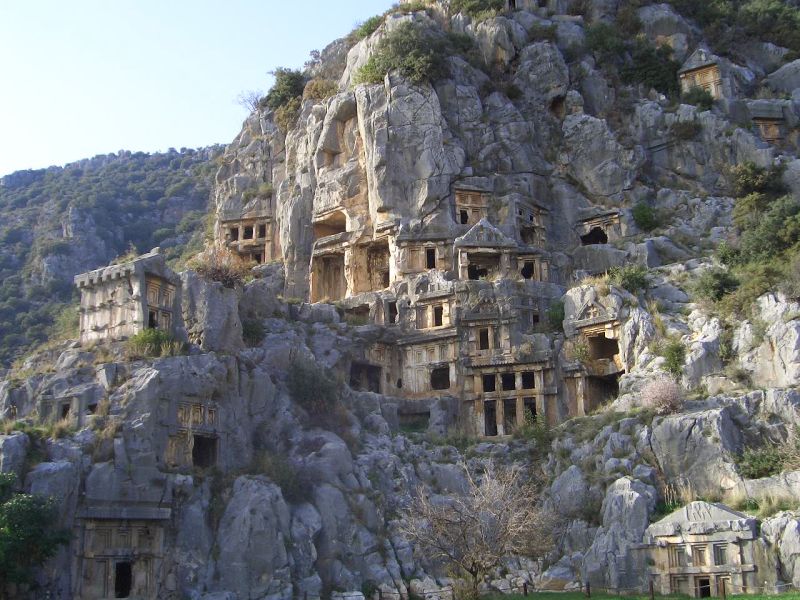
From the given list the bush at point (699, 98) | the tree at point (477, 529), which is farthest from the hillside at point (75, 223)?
the bush at point (699, 98)

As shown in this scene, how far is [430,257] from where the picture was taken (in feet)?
186

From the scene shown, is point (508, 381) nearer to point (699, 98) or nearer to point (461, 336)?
point (461, 336)

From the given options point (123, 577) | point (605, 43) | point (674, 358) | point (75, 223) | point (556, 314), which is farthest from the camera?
point (75, 223)

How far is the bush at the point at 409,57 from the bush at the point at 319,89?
497 cm

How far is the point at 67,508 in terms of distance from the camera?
108 ft

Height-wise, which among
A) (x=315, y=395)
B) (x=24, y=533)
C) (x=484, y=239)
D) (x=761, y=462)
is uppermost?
(x=484, y=239)

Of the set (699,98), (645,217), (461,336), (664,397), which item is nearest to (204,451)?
(461,336)

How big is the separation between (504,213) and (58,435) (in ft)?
103

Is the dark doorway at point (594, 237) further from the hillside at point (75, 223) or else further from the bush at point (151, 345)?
the hillside at point (75, 223)

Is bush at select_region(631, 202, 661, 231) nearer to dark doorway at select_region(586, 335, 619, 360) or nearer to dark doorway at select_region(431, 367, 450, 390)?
dark doorway at select_region(586, 335, 619, 360)

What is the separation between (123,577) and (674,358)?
82.3 feet

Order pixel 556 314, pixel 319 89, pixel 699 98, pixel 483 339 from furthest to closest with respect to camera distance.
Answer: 1. pixel 319 89
2. pixel 699 98
3. pixel 483 339
4. pixel 556 314

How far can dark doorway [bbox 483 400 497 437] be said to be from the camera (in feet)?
162

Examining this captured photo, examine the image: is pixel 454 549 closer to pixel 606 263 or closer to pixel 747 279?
pixel 747 279
